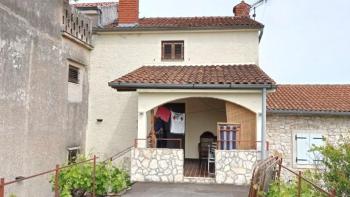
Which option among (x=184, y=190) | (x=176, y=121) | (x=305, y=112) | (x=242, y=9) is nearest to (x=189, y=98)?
(x=176, y=121)

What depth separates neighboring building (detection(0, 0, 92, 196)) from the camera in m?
11.4

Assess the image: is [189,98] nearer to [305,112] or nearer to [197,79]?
[197,79]

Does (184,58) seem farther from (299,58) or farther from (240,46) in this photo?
(299,58)

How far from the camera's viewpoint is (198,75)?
1470cm

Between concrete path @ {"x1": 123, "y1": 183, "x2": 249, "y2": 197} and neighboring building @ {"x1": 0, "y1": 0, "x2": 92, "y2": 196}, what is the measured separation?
12.5ft

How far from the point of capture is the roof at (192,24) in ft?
55.2

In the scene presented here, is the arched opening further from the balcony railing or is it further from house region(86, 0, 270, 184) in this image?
the balcony railing

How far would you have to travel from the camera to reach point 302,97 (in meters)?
18.5

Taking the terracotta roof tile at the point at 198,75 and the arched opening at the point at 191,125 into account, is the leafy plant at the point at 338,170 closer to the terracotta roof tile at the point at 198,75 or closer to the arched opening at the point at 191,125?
the terracotta roof tile at the point at 198,75

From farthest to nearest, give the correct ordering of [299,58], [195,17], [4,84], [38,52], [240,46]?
[299,58] → [195,17] → [240,46] → [38,52] → [4,84]

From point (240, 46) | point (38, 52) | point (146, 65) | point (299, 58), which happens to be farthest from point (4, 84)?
point (299, 58)

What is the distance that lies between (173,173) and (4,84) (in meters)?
6.23

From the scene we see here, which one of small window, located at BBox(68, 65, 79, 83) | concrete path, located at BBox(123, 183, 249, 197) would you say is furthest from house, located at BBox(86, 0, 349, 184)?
concrete path, located at BBox(123, 183, 249, 197)

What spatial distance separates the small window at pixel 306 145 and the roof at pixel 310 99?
1.26 meters
